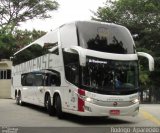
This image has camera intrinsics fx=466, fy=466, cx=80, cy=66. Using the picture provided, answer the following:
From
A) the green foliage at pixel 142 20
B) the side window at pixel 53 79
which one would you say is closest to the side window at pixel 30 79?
the side window at pixel 53 79

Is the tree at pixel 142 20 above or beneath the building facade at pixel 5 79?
above

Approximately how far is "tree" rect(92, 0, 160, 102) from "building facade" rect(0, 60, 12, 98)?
11.3m

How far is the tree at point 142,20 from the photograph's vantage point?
49.4 m

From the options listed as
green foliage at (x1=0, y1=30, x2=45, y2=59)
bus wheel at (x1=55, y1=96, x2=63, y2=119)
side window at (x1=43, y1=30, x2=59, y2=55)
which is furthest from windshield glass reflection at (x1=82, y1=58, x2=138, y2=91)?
green foliage at (x1=0, y1=30, x2=45, y2=59)

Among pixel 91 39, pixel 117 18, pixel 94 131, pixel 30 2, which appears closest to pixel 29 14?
pixel 30 2

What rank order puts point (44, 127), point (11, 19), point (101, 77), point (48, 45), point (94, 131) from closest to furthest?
point (94, 131), point (44, 127), point (101, 77), point (48, 45), point (11, 19)

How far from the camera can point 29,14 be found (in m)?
48.9

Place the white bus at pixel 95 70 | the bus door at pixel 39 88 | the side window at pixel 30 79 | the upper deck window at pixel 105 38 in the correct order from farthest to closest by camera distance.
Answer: the side window at pixel 30 79
the bus door at pixel 39 88
the upper deck window at pixel 105 38
the white bus at pixel 95 70

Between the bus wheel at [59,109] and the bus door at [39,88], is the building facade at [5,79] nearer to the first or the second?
the bus door at [39,88]

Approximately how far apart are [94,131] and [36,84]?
983 centimetres

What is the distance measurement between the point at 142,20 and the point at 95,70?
114ft

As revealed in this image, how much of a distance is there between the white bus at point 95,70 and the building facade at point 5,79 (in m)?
33.6

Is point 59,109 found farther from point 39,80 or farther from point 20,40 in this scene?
point 20,40

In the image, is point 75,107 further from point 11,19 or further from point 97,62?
point 11,19
